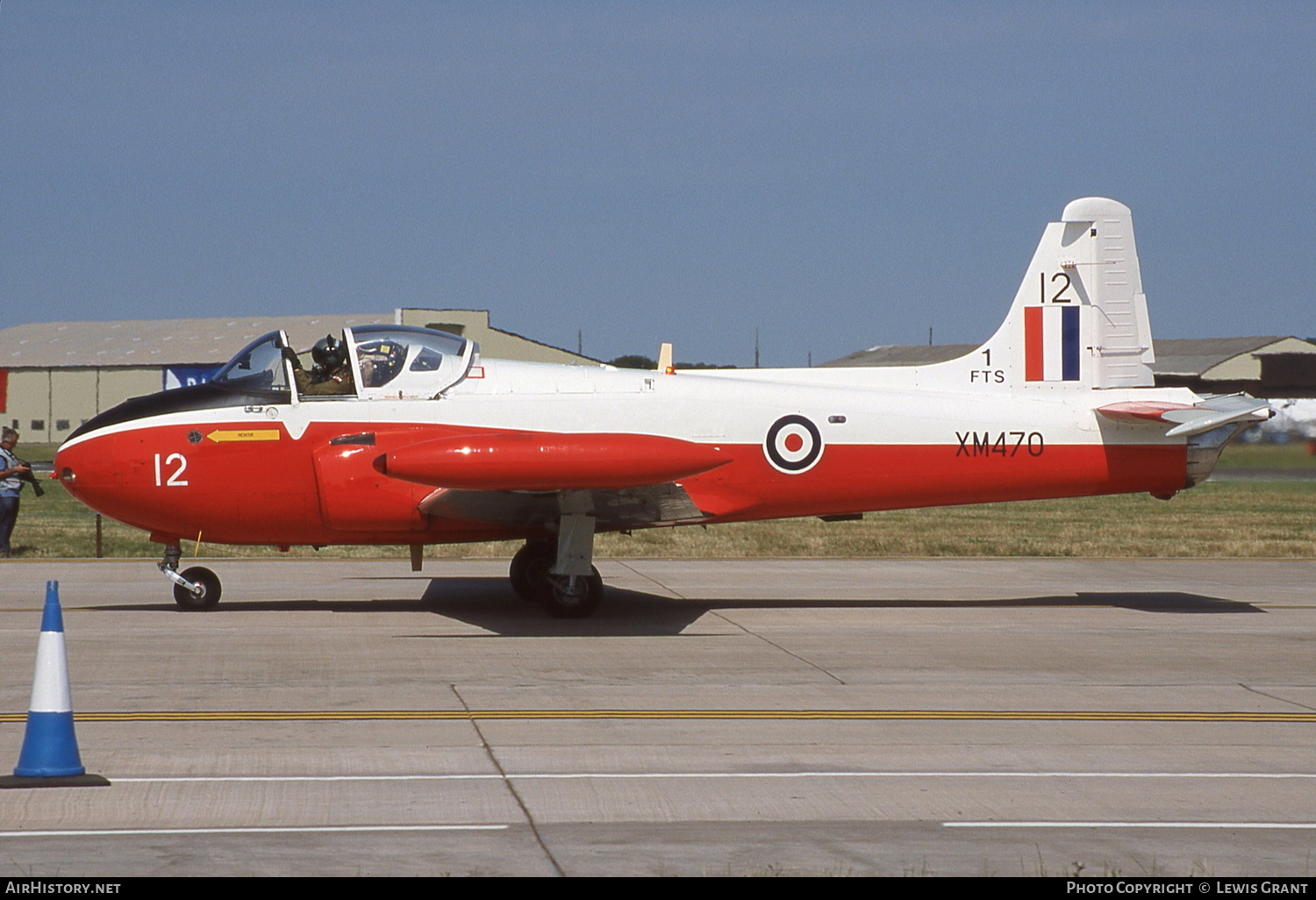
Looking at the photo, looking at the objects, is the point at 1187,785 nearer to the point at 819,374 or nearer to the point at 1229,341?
the point at 819,374

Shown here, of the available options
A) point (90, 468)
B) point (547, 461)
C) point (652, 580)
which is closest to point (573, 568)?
point (547, 461)

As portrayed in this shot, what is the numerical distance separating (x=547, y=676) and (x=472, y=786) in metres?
3.27

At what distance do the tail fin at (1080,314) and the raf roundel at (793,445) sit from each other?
1934mm

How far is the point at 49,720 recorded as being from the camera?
6.69 meters

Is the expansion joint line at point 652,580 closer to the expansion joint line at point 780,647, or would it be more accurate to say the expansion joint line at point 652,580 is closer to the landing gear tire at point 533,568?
the expansion joint line at point 780,647

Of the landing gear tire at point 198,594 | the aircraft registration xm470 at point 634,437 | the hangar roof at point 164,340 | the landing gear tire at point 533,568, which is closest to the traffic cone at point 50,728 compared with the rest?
the aircraft registration xm470 at point 634,437

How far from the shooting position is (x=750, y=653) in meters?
11.1

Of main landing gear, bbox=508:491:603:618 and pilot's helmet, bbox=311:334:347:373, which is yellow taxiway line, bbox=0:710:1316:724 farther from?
pilot's helmet, bbox=311:334:347:373

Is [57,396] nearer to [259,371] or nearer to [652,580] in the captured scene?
[652,580]

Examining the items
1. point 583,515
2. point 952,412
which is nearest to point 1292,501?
point 952,412

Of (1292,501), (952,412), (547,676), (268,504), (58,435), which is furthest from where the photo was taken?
(58,435)


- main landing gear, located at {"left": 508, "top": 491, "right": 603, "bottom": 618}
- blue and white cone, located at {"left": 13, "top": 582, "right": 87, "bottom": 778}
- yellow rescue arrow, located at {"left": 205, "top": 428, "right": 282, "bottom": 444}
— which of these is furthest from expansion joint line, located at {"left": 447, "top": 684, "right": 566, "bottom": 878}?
yellow rescue arrow, located at {"left": 205, "top": 428, "right": 282, "bottom": 444}

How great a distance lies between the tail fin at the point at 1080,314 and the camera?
1396 cm

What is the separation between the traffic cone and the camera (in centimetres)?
664
